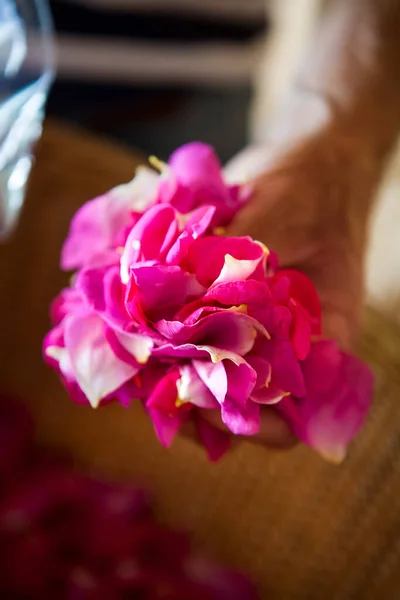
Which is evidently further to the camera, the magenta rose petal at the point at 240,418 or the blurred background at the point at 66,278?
the blurred background at the point at 66,278

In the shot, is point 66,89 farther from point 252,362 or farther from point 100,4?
point 252,362

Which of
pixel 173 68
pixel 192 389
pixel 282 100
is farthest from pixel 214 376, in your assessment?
pixel 173 68

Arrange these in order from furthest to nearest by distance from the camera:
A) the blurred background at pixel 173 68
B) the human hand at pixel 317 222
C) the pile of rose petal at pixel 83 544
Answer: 1. the blurred background at pixel 173 68
2. the pile of rose petal at pixel 83 544
3. the human hand at pixel 317 222

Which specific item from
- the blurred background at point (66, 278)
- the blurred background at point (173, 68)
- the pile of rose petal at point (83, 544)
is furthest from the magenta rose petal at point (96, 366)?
the blurred background at point (173, 68)

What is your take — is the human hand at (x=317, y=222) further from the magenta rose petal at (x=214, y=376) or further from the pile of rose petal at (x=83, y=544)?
the pile of rose petal at (x=83, y=544)

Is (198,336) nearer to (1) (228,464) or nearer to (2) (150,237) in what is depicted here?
(2) (150,237)

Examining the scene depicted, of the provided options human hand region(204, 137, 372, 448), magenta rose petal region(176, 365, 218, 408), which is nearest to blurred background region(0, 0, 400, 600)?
human hand region(204, 137, 372, 448)

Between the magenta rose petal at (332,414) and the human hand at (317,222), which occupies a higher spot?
the human hand at (317,222)

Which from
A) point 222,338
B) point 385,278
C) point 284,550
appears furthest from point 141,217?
point 284,550
